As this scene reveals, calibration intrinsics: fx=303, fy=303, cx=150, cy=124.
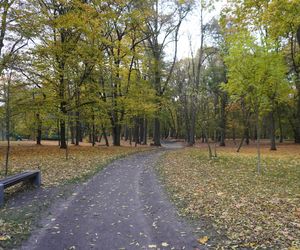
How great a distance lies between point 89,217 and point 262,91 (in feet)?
28.3

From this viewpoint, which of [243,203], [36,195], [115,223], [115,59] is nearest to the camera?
[115,223]

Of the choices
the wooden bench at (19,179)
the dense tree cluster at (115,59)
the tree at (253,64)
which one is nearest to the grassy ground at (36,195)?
the wooden bench at (19,179)

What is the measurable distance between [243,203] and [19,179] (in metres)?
5.55

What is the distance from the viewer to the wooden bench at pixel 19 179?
6777 mm

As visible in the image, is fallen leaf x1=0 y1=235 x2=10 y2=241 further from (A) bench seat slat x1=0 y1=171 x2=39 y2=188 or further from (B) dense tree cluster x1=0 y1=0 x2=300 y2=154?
(B) dense tree cluster x1=0 y1=0 x2=300 y2=154

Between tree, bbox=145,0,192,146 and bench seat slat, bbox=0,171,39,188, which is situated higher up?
tree, bbox=145,0,192,146

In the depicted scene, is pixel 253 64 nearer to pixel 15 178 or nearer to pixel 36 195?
pixel 36 195

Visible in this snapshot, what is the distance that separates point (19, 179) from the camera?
25.3 feet

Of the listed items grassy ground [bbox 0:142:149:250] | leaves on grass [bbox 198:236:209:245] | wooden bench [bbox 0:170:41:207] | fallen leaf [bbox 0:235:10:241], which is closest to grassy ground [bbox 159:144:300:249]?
leaves on grass [bbox 198:236:209:245]

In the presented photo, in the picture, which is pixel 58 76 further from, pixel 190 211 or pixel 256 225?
pixel 256 225

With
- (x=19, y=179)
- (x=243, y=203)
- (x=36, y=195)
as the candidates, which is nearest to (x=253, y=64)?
(x=243, y=203)

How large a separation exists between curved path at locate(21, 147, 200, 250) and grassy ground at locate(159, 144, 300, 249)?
519 mm

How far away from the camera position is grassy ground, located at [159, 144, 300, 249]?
5.02 metres

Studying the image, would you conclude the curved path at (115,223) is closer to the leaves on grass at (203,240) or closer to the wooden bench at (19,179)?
the leaves on grass at (203,240)
